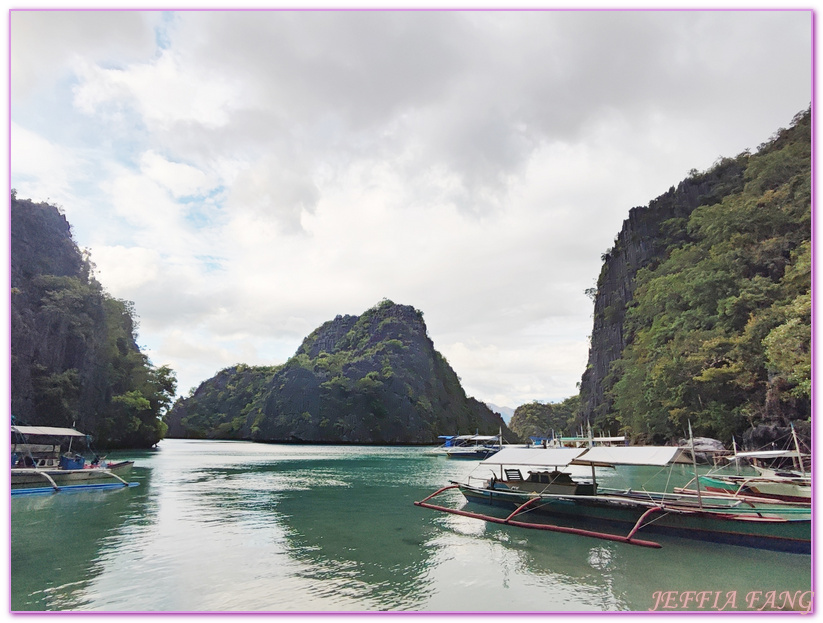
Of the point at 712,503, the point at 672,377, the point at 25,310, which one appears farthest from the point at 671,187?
the point at 25,310

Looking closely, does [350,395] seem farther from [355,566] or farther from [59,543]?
[355,566]

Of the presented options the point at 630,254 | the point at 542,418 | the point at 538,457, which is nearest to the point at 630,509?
the point at 538,457

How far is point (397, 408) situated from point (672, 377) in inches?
3055

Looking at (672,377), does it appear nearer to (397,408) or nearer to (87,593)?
(87,593)

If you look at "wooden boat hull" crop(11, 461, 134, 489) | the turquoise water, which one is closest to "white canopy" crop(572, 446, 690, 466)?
the turquoise water

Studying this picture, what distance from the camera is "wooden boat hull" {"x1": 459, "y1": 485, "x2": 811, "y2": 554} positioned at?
11930mm

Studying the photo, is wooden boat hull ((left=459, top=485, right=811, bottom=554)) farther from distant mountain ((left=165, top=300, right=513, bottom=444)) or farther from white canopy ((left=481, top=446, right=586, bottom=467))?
distant mountain ((left=165, top=300, right=513, bottom=444))

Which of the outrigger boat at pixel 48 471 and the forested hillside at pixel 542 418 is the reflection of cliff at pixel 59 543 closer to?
the outrigger boat at pixel 48 471

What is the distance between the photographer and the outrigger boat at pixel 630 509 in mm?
12258

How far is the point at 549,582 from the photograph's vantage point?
10609 mm

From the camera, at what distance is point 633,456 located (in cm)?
1527

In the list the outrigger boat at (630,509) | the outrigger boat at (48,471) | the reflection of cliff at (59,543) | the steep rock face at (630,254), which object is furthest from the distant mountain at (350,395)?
the outrigger boat at (630,509)

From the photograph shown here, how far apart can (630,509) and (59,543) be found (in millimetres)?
17168

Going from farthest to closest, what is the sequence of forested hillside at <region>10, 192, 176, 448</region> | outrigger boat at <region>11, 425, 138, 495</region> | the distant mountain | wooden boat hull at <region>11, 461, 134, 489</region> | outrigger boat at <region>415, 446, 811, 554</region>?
1. the distant mountain
2. forested hillside at <region>10, 192, 176, 448</region>
3. outrigger boat at <region>11, 425, 138, 495</region>
4. wooden boat hull at <region>11, 461, 134, 489</region>
5. outrigger boat at <region>415, 446, 811, 554</region>
